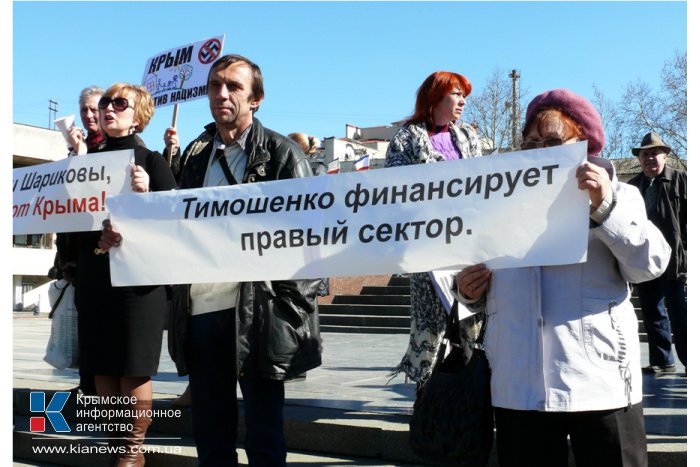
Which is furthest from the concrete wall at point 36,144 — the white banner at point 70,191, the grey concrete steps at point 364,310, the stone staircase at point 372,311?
the white banner at point 70,191

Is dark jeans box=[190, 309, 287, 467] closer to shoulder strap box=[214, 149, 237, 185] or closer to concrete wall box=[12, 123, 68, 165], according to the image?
shoulder strap box=[214, 149, 237, 185]

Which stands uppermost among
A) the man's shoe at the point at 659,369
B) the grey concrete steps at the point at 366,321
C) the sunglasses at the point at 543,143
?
the sunglasses at the point at 543,143

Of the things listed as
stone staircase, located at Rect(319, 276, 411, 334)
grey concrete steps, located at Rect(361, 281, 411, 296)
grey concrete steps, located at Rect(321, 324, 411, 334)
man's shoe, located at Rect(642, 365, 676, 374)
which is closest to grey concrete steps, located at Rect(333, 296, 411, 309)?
stone staircase, located at Rect(319, 276, 411, 334)

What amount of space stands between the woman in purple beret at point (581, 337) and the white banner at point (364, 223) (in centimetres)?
9

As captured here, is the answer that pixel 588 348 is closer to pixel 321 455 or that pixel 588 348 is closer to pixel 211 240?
pixel 211 240

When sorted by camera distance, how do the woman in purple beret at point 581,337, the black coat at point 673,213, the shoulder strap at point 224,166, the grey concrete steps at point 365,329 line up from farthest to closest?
1. the grey concrete steps at point 365,329
2. the black coat at point 673,213
3. the shoulder strap at point 224,166
4. the woman in purple beret at point 581,337

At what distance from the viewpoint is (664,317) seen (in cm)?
688

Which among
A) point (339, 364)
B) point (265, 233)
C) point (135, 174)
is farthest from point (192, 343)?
point (339, 364)

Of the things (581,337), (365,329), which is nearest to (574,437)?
(581,337)

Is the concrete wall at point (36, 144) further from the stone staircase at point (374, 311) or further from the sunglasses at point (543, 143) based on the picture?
the sunglasses at point (543, 143)

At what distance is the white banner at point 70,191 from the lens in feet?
12.7

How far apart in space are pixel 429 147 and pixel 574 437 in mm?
2407

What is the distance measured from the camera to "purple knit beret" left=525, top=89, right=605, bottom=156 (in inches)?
92.9

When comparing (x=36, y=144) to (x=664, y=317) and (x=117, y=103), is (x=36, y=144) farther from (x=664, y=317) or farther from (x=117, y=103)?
(x=117, y=103)
